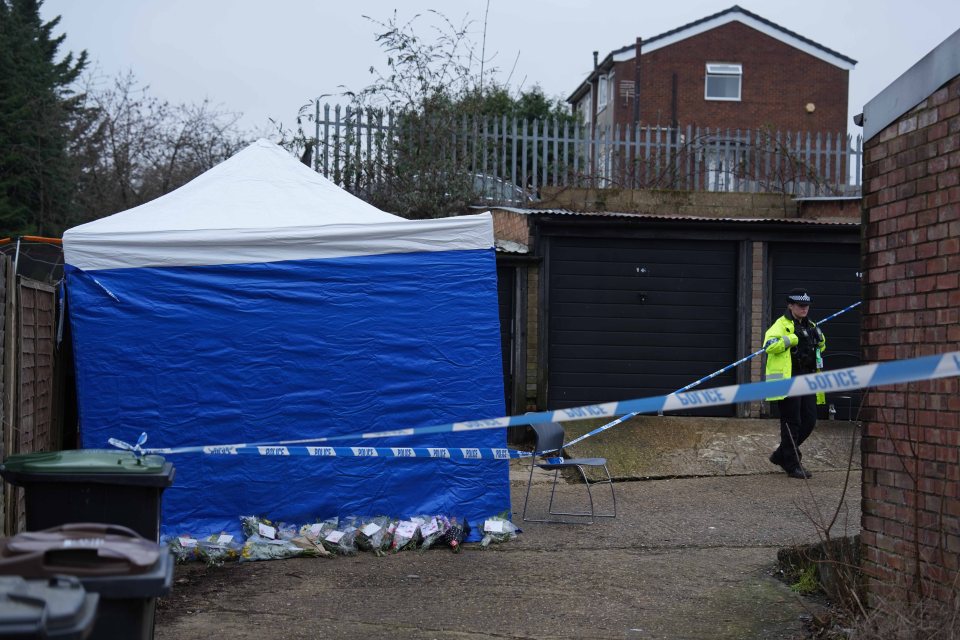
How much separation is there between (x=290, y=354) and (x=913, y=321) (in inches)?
162

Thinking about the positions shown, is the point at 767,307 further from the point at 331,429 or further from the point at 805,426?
the point at 331,429

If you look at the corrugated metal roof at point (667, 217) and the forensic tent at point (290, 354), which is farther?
the corrugated metal roof at point (667, 217)

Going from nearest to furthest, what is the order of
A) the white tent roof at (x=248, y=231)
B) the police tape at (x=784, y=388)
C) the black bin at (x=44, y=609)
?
the black bin at (x=44, y=609), the police tape at (x=784, y=388), the white tent roof at (x=248, y=231)

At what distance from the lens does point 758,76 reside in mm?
35000

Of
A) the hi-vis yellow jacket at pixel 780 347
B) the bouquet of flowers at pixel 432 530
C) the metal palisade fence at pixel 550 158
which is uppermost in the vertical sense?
the metal palisade fence at pixel 550 158

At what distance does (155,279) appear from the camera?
7.06 m

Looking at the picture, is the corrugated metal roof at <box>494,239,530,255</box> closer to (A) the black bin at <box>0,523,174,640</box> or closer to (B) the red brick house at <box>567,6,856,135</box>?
(A) the black bin at <box>0,523,174,640</box>

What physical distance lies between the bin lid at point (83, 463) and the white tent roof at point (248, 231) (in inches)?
106

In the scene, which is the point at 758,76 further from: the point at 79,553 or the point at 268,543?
the point at 79,553

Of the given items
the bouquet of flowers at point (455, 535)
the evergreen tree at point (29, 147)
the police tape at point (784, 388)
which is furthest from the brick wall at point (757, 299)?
the evergreen tree at point (29, 147)

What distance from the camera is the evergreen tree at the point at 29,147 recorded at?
2780 centimetres

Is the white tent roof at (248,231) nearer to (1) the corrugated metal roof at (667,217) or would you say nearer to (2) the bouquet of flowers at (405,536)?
(2) the bouquet of flowers at (405,536)

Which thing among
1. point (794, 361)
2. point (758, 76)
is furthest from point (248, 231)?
point (758, 76)

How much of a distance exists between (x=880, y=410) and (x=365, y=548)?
363cm
